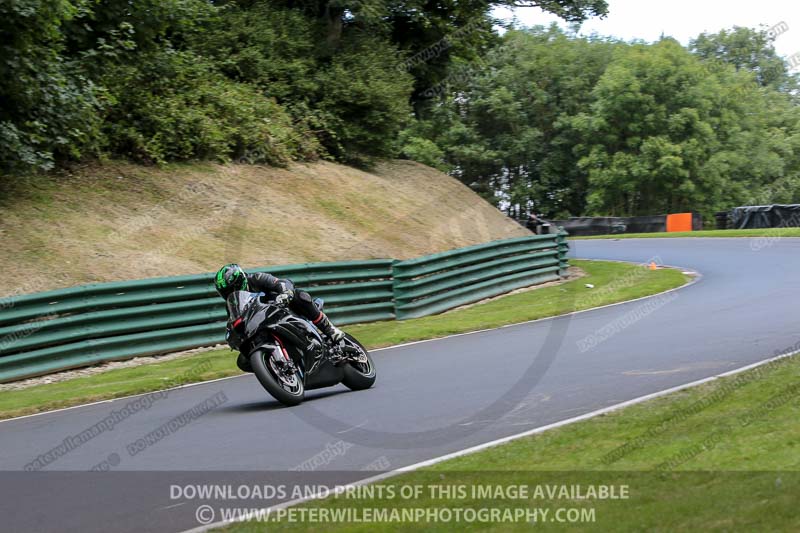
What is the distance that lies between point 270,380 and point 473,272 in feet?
42.3

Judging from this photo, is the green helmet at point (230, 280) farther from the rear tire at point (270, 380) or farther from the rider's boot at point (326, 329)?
the rider's boot at point (326, 329)

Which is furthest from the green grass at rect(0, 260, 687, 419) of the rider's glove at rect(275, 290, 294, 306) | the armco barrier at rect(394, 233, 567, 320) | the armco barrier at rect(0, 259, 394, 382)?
the rider's glove at rect(275, 290, 294, 306)

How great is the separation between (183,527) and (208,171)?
18.4 meters

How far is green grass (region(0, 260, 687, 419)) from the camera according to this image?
487 inches

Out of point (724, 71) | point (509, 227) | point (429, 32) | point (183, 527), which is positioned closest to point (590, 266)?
point (509, 227)

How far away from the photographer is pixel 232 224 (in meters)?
21.9

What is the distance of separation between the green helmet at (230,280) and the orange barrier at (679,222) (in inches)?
1600

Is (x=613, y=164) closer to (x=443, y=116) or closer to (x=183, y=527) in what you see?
(x=443, y=116)

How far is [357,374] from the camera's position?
11000 millimetres

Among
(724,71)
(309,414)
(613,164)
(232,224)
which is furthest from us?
(724,71)

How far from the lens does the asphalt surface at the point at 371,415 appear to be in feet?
23.2

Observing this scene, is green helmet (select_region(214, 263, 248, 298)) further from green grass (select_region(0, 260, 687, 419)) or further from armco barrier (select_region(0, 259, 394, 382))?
armco barrier (select_region(0, 259, 394, 382))

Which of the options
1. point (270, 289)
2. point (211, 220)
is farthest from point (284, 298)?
point (211, 220)

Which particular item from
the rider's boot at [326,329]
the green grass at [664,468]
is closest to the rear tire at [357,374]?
the rider's boot at [326,329]
